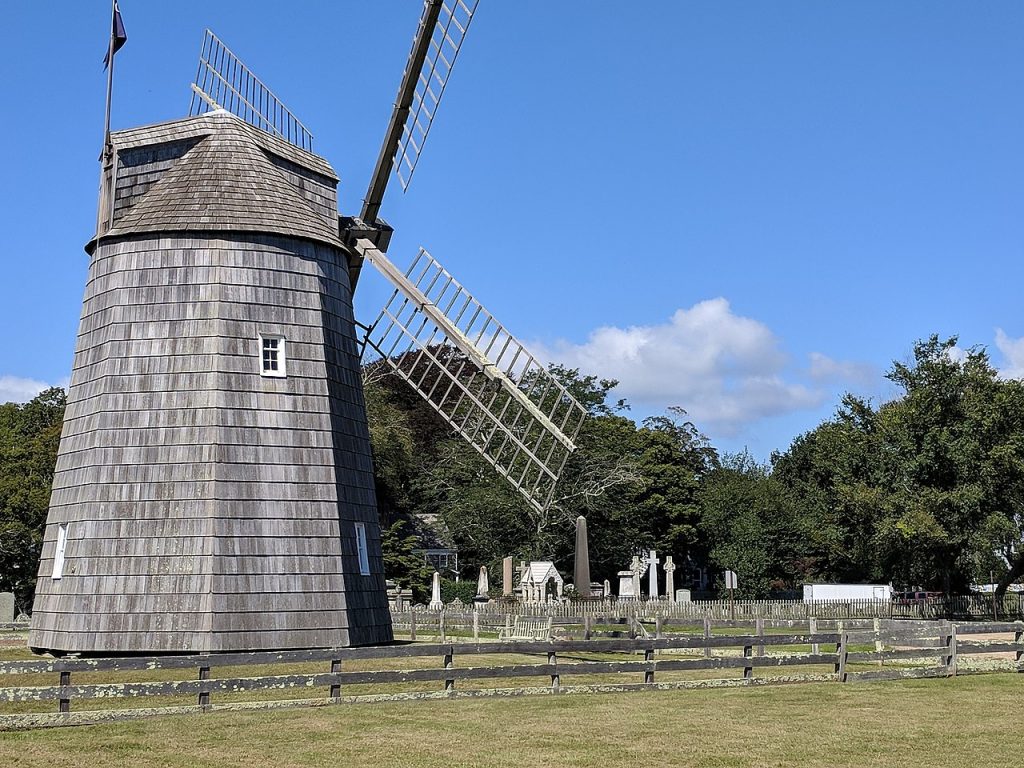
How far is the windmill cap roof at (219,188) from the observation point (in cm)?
2156

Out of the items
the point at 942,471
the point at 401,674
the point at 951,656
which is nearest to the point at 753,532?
the point at 942,471

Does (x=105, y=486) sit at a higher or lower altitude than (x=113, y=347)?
lower

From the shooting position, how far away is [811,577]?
65.0 meters

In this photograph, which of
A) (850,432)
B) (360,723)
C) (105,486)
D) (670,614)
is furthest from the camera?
(850,432)

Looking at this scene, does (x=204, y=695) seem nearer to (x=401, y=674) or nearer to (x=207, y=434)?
(x=401, y=674)

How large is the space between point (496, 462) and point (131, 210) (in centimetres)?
990

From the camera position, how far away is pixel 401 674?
1456 cm

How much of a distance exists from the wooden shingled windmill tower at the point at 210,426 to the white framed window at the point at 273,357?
4cm

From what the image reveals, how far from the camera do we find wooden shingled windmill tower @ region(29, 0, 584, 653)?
20.0m

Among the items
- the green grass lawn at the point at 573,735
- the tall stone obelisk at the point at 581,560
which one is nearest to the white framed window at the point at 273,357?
the green grass lawn at the point at 573,735

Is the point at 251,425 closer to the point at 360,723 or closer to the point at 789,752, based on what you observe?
the point at 360,723

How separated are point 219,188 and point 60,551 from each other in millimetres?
7122

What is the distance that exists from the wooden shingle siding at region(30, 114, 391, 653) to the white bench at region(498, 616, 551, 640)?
17.0 ft

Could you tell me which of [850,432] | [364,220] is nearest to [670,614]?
[850,432]
